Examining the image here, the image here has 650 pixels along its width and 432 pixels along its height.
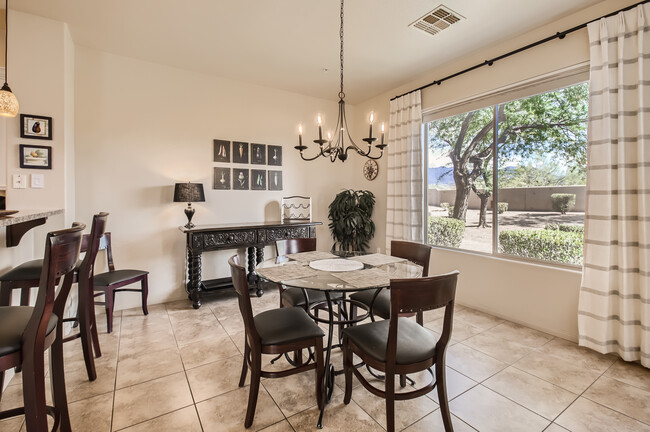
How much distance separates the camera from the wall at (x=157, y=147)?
3.21 m

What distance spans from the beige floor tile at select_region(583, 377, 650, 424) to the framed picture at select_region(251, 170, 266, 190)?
3.80 m

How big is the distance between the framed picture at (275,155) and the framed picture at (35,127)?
2341 mm

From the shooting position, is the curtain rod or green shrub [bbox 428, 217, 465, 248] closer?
the curtain rod

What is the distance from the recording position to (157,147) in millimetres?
3539

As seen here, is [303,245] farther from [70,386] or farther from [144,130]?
[144,130]

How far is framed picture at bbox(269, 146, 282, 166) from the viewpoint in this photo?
429 cm

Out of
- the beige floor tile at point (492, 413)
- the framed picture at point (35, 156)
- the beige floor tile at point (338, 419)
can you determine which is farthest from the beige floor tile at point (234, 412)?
the framed picture at point (35, 156)

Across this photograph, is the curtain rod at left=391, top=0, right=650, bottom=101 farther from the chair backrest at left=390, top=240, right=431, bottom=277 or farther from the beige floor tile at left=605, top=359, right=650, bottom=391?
the beige floor tile at left=605, top=359, right=650, bottom=391

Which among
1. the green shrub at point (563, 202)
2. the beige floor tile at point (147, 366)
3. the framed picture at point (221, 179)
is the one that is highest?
the framed picture at point (221, 179)

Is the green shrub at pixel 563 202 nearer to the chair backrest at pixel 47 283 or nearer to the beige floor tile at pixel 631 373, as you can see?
the beige floor tile at pixel 631 373

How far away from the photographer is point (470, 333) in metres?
2.81

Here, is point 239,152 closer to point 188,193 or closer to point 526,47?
point 188,193

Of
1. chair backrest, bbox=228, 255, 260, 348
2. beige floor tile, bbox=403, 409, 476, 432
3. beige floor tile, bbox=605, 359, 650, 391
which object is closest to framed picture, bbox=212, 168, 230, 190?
chair backrest, bbox=228, 255, 260, 348

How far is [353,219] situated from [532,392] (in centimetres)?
282
